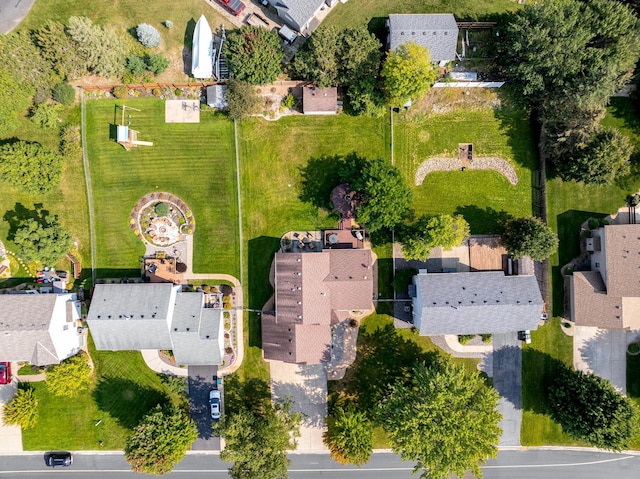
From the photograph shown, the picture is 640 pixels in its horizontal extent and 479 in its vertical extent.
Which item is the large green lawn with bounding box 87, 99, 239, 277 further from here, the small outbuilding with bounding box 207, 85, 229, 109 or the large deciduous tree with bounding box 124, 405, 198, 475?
the large deciduous tree with bounding box 124, 405, 198, 475

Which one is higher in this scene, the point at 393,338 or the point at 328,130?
the point at 328,130

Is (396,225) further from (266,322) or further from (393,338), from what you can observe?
(266,322)

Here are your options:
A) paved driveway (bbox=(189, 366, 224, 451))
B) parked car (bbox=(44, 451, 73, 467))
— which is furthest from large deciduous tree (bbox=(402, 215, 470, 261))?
parked car (bbox=(44, 451, 73, 467))

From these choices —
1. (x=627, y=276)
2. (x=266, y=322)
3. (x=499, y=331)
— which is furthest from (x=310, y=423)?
(x=627, y=276)

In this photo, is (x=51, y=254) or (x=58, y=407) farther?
(x=58, y=407)

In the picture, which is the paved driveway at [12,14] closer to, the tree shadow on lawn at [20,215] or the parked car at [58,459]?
Answer: the tree shadow on lawn at [20,215]

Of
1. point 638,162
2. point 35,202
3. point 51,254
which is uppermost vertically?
point 638,162

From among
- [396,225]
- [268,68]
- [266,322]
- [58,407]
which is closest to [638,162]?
[396,225]
